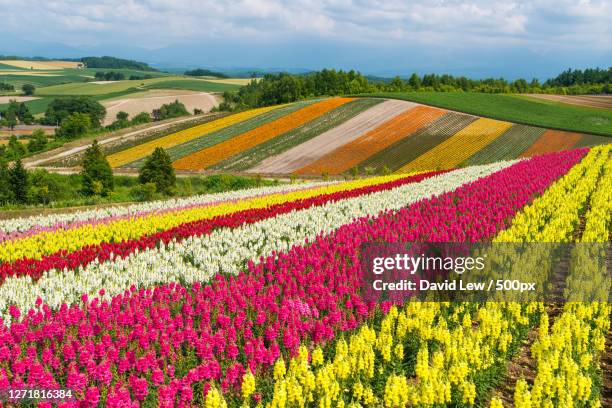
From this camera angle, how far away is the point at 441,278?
38.8ft

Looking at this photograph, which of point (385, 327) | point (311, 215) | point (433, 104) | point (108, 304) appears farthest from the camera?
point (433, 104)

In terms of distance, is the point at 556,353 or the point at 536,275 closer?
the point at 556,353

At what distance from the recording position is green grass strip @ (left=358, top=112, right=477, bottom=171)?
56625 millimetres

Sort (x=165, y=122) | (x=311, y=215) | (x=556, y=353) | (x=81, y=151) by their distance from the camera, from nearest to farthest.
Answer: (x=556, y=353), (x=311, y=215), (x=81, y=151), (x=165, y=122)

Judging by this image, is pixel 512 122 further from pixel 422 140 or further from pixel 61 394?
pixel 61 394

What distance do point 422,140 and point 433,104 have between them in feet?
61.8

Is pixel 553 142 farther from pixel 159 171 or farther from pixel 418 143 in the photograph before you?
pixel 159 171

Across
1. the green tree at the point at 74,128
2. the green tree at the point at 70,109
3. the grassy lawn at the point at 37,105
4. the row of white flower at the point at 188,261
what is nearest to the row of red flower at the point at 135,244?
the row of white flower at the point at 188,261

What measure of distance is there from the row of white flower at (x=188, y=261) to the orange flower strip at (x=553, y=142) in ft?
140

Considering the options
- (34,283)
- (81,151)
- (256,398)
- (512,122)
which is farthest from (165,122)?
(256,398)

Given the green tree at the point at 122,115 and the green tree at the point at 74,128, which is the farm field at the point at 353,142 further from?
the green tree at the point at 122,115

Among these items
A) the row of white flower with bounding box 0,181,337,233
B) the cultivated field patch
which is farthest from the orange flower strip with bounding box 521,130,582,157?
the row of white flower with bounding box 0,181,337,233

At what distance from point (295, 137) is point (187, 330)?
60.4 metres

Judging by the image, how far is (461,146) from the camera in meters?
60.4
